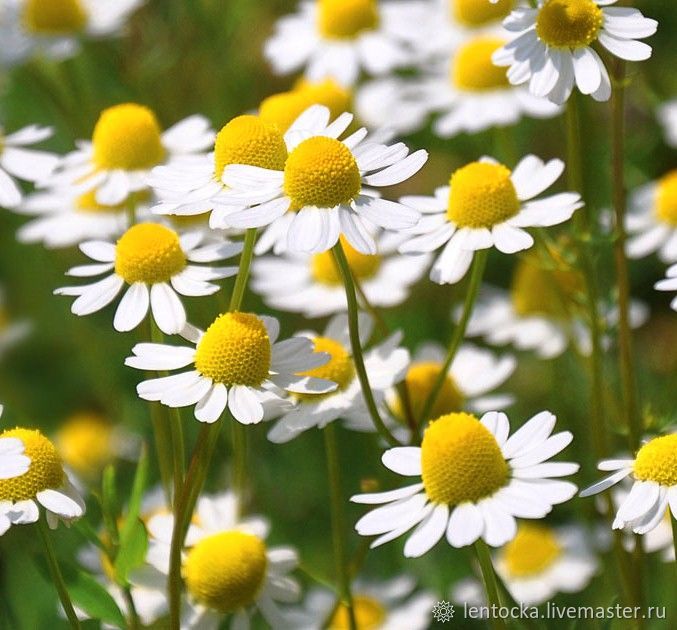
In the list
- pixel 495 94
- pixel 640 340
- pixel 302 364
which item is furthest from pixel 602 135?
pixel 302 364

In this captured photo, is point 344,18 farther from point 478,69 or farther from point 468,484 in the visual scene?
point 468,484

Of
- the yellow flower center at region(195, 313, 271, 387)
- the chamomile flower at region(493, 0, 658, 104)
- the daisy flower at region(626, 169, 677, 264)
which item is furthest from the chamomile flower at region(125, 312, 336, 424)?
the daisy flower at region(626, 169, 677, 264)

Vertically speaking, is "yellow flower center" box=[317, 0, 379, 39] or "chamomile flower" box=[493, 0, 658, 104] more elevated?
"yellow flower center" box=[317, 0, 379, 39]

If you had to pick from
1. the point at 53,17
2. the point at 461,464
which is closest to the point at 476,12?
the point at 53,17

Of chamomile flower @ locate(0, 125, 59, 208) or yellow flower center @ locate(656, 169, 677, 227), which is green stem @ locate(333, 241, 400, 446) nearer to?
chamomile flower @ locate(0, 125, 59, 208)

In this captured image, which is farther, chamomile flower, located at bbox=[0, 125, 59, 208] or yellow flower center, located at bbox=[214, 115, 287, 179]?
chamomile flower, located at bbox=[0, 125, 59, 208]

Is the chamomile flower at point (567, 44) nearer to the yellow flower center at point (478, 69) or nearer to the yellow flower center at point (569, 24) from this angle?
the yellow flower center at point (569, 24)

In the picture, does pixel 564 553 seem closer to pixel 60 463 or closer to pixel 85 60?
pixel 60 463
